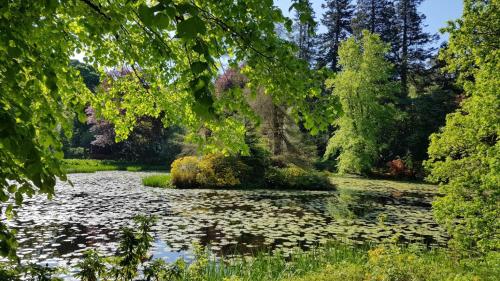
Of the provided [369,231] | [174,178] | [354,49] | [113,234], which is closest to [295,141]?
[174,178]

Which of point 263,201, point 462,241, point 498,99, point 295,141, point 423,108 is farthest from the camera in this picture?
point 423,108

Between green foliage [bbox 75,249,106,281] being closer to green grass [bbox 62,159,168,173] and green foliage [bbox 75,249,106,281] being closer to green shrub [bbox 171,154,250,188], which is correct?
green shrub [bbox 171,154,250,188]

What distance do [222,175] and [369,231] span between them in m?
10.8

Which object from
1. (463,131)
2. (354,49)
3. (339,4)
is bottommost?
(463,131)

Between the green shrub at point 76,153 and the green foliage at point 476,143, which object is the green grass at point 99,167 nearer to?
the green shrub at point 76,153

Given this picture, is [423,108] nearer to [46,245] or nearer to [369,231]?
[369,231]

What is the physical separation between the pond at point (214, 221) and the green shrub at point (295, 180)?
285 centimetres

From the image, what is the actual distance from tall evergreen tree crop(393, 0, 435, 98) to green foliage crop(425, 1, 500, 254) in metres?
35.1

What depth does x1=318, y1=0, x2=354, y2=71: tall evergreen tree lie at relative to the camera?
45906mm

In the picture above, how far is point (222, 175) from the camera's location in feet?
67.5

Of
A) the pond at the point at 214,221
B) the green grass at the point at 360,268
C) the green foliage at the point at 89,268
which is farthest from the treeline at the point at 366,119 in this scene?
the green foliage at the point at 89,268

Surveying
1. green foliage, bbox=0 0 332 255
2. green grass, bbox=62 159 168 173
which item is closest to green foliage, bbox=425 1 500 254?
green foliage, bbox=0 0 332 255

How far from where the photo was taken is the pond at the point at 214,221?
875 cm

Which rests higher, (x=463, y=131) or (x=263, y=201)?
(x=463, y=131)
